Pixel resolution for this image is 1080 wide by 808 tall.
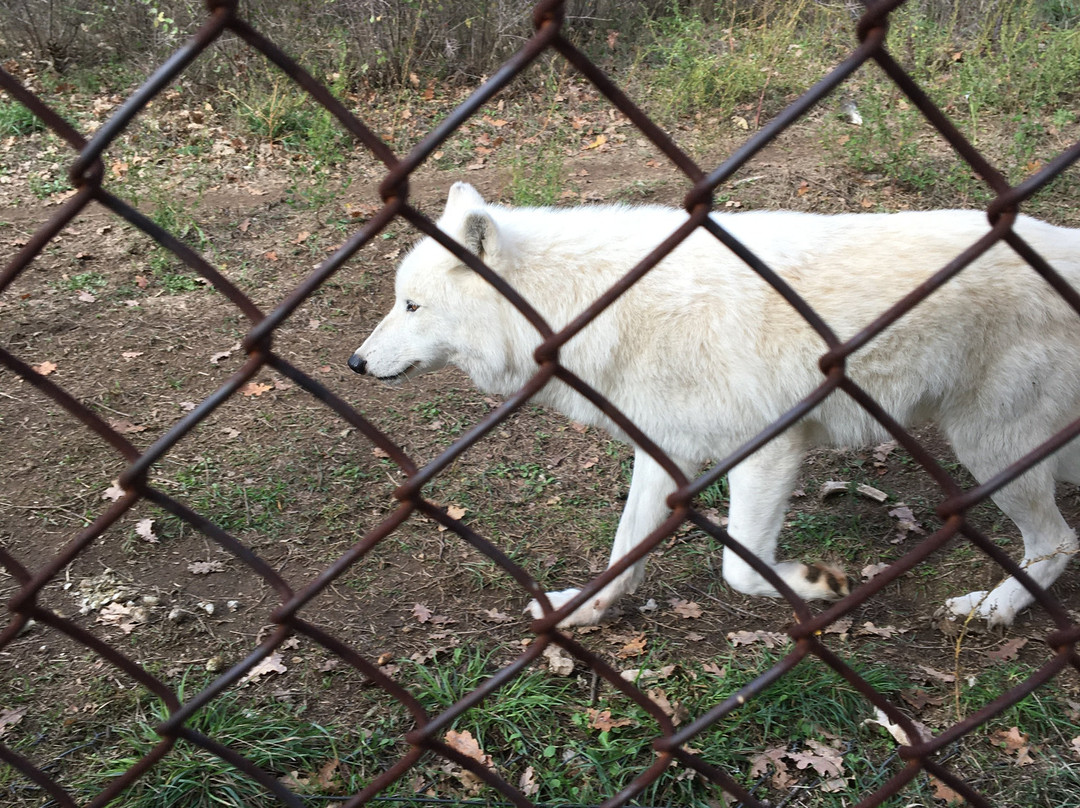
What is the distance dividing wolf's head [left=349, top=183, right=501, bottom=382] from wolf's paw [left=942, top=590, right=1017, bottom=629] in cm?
212

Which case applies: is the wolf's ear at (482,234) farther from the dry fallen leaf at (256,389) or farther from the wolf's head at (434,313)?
the dry fallen leaf at (256,389)

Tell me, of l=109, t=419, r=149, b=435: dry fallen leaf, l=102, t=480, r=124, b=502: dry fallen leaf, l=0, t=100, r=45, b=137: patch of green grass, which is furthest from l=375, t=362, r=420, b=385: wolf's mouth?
l=0, t=100, r=45, b=137: patch of green grass

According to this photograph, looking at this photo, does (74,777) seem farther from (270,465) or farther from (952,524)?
(952,524)

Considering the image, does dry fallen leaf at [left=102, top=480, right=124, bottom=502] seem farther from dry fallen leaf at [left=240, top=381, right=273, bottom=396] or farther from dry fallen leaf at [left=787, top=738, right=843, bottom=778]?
dry fallen leaf at [left=787, top=738, right=843, bottom=778]

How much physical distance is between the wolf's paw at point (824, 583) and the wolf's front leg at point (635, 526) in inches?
22.8

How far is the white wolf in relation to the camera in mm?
2949

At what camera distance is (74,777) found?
8.54 ft

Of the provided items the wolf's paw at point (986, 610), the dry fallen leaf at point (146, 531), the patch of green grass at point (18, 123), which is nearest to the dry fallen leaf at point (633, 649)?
the wolf's paw at point (986, 610)

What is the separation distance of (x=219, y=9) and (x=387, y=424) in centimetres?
420

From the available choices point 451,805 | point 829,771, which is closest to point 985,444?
point 829,771

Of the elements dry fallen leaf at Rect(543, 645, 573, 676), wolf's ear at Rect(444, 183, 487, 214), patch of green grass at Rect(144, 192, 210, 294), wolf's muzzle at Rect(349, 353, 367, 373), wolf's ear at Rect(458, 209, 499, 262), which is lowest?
dry fallen leaf at Rect(543, 645, 573, 676)

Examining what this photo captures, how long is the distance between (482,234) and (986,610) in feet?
7.87

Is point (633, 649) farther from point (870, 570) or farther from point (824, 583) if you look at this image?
point (870, 570)

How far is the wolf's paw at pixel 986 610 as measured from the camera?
3275 millimetres
